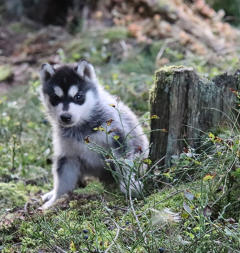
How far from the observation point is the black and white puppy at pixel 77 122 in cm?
556

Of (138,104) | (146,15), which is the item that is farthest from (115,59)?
(138,104)

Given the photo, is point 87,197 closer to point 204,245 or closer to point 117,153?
point 117,153

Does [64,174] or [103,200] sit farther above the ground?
[103,200]

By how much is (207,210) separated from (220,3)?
1227 centimetres

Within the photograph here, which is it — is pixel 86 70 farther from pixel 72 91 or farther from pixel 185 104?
pixel 185 104

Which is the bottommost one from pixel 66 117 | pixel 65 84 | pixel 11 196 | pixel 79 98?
pixel 11 196

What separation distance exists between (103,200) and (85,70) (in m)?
2.52

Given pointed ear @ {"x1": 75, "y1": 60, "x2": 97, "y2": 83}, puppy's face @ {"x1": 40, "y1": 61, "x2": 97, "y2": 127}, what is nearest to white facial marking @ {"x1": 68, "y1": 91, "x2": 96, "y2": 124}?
puppy's face @ {"x1": 40, "y1": 61, "x2": 97, "y2": 127}

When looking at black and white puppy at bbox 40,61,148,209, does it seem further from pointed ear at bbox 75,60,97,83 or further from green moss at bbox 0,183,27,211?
green moss at bbox 0,183,27,211

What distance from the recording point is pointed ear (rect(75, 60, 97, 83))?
5.92m

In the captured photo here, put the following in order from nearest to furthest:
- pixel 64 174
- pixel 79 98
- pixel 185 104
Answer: pixel 185 104
pixel 79 98
pixel 64 174

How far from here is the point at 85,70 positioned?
604 cm

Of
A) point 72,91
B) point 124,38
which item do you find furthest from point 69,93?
point 124,38

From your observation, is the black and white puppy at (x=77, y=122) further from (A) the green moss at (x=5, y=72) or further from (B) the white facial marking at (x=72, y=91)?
(A) the green moss at (x=5, y=72)
